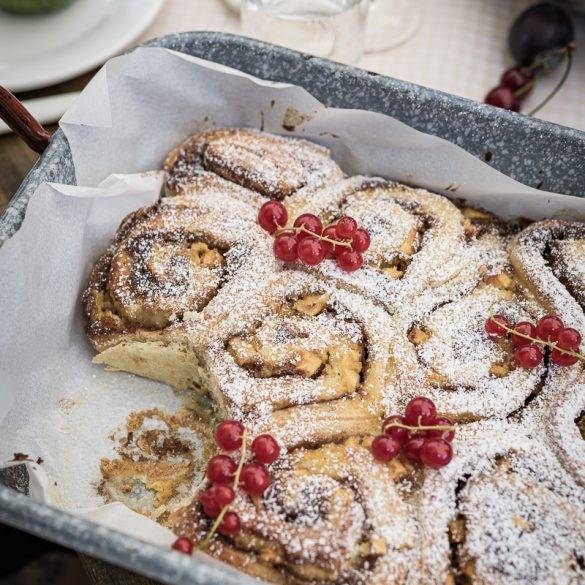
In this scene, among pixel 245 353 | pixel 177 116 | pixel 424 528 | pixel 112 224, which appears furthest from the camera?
pixel 177 116

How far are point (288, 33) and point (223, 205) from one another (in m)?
0.77

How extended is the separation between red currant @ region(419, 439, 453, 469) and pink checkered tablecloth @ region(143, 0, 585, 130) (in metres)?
1.30

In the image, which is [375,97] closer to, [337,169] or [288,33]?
[337,169]

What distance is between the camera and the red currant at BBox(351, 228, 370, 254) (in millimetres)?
1632

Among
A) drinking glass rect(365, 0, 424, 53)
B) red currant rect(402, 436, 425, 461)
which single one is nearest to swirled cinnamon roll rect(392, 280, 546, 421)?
red currant rect(402, 436, 425, 461)

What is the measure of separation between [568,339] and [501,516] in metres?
0.38

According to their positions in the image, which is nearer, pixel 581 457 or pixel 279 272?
pixel 581 457

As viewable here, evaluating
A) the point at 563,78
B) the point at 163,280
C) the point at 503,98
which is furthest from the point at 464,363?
the point at 563,78

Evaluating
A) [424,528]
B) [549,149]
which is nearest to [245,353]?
[424,528]

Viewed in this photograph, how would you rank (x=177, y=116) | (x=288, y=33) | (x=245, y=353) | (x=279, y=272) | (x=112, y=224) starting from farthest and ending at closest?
(x=288, y=33) → (x=177, y=116) → (x=112, y=224) → (x=279, y=272) → (x=245, y=353)

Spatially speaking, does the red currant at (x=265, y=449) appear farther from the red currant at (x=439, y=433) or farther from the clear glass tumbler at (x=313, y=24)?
the clear glass tumbler at (x=313, y=24)

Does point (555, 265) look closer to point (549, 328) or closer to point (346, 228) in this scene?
point (549, 328)

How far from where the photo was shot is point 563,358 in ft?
5.00

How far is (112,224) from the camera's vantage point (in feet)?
5.84
